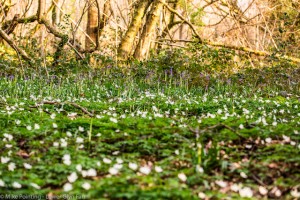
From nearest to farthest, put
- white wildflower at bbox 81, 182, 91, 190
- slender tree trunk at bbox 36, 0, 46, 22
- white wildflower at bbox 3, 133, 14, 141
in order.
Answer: white wildflower at bbox 81, 182, 91, 190 → white wildflower at bbox 3, 133, 14, 141 → slender tree trunk at bbox 36, 0, 46, 22

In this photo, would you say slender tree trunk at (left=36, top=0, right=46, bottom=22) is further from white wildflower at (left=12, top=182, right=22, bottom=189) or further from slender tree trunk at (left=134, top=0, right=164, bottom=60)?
white wildflower at (left=12, top=182, right=22, bottom=189)

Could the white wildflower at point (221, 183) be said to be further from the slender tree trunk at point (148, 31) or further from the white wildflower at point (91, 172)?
the slender tree trunk at point (148, 31)

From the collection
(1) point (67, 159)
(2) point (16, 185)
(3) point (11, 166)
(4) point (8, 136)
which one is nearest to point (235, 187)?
(1) point (67, 159)

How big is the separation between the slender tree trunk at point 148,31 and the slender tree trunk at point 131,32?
0.26 m

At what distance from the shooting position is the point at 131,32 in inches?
580

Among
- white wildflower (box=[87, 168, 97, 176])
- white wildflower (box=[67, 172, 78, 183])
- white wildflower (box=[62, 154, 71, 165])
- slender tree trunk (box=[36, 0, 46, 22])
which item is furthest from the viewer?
slender tree trunk (box=[36, 0, 46, 22])

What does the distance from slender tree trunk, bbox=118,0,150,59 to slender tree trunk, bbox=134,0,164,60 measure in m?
0.26

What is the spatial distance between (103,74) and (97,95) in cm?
250

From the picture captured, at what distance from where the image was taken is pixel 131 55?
49.0ft

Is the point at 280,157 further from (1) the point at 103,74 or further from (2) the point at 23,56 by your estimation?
(2) the point at 23,56

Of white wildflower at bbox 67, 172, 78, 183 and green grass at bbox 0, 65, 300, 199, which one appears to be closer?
green grass at bbox 0, 65, 300, 199

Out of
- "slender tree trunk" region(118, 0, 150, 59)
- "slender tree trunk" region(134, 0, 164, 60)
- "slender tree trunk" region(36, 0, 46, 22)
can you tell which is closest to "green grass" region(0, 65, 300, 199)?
"slender tree trunk" region(36, 0, 46, 22)

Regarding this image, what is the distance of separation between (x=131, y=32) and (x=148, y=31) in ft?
2.01

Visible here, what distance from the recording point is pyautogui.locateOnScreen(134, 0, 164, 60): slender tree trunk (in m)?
14.8
